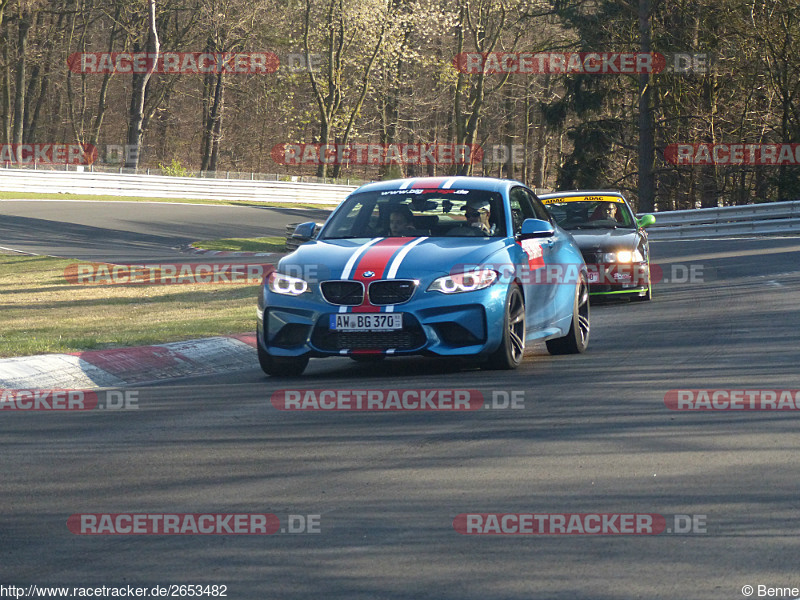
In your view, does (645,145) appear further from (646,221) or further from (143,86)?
(646,221)

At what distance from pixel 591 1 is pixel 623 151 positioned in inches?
265

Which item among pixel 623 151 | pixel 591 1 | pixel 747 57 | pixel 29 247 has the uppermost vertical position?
pixel 591 1

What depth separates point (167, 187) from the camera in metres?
46.1

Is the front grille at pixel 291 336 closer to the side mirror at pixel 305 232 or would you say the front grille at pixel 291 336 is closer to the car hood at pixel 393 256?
the car hood at pixel 393 256

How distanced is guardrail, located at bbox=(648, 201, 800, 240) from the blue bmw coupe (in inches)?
971

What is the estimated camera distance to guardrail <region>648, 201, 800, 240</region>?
33219 mm

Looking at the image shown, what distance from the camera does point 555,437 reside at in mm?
6844

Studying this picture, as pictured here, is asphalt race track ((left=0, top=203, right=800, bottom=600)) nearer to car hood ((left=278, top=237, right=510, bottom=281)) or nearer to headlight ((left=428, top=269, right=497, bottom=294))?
headlight ((left=428, top=269, right=497, bottom=294))

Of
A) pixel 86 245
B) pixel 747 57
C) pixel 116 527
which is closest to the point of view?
pixel 116 527

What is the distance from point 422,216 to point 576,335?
1.93 meters

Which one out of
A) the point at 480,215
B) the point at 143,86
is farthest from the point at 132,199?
the point at 480,215

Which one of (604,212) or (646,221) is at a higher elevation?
(604,212)

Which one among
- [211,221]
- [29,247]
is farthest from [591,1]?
[29,247]

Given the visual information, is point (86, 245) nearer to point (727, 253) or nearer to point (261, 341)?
point (727, 253)
